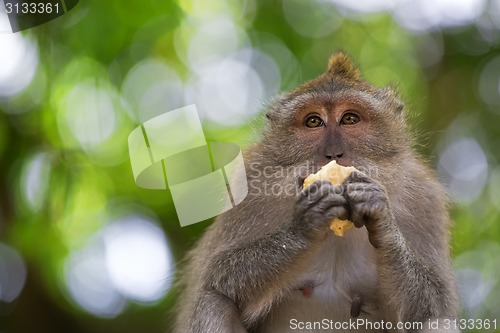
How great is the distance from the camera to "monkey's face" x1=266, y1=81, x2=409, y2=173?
18.7 feet

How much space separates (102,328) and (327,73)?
4.27 meters

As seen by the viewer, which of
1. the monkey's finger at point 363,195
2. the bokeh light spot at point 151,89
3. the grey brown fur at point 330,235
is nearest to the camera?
the monkey's finger at point 363,195

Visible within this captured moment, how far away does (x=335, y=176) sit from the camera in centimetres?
528

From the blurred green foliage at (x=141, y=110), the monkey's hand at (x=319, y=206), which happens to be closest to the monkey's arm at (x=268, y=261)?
the monkey's hand at (x=319, y=206)

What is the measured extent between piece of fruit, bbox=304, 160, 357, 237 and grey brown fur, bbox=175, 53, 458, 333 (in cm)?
7

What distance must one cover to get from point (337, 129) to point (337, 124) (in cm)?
12

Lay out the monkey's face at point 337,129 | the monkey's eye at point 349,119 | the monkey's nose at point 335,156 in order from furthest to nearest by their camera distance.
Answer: the monkey's eye at point 349,119
the monkey's face at point 337,129
the monkey's nose at point 335,156

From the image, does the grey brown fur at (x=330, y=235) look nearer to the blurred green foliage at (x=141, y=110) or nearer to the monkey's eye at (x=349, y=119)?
the monkey's eye at (x=349, y=119)

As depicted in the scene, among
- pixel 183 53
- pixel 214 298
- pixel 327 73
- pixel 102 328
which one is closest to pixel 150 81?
pixel 183 53

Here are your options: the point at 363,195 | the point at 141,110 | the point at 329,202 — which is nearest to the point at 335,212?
the point at 329,202

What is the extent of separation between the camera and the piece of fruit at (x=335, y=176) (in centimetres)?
525

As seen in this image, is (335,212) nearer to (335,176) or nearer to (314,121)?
(335,176)

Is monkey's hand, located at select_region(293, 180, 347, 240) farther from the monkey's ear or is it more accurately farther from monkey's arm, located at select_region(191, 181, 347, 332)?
the monkey's ear

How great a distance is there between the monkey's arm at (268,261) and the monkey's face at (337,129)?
49cm
